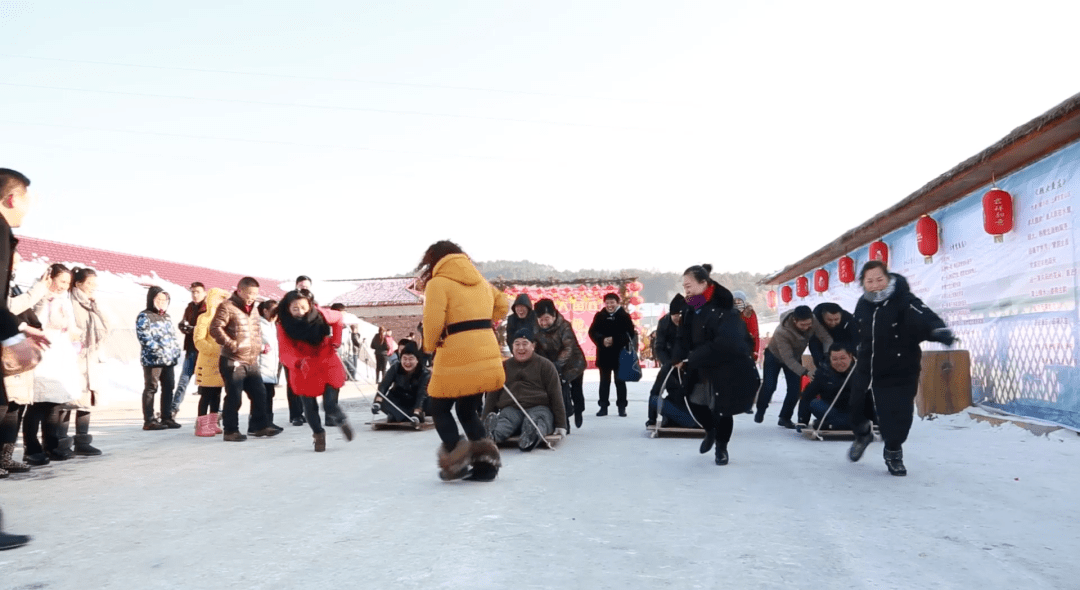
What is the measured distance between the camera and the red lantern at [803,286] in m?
18.4

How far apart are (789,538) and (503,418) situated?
3.84 meters

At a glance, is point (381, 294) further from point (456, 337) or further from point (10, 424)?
point (456, 337)

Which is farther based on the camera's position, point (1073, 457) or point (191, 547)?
point (1073, 457)

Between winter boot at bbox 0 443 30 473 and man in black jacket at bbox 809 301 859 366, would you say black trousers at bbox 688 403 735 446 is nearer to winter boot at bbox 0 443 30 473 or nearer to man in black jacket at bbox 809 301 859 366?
man in black jacket at bbox 809 301 859 366

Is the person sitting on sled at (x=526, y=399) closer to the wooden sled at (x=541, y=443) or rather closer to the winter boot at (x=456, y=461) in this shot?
the wooden sled at (x=541, y=443)

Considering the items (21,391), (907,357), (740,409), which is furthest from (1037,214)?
(21,391)

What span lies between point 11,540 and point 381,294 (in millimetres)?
33498

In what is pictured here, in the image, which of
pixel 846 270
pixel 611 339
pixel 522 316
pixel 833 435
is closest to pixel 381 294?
pixel 846 270

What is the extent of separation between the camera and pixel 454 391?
4.90 m

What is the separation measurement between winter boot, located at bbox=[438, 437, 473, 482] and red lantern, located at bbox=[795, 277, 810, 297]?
1510 centimetres

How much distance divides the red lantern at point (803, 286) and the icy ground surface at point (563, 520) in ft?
39.0

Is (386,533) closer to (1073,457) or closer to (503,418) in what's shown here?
(503,418)

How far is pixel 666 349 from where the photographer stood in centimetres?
841

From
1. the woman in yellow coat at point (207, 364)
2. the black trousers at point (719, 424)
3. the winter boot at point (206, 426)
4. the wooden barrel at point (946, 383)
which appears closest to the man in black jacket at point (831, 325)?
the wooden barrel at point (946, 383)
